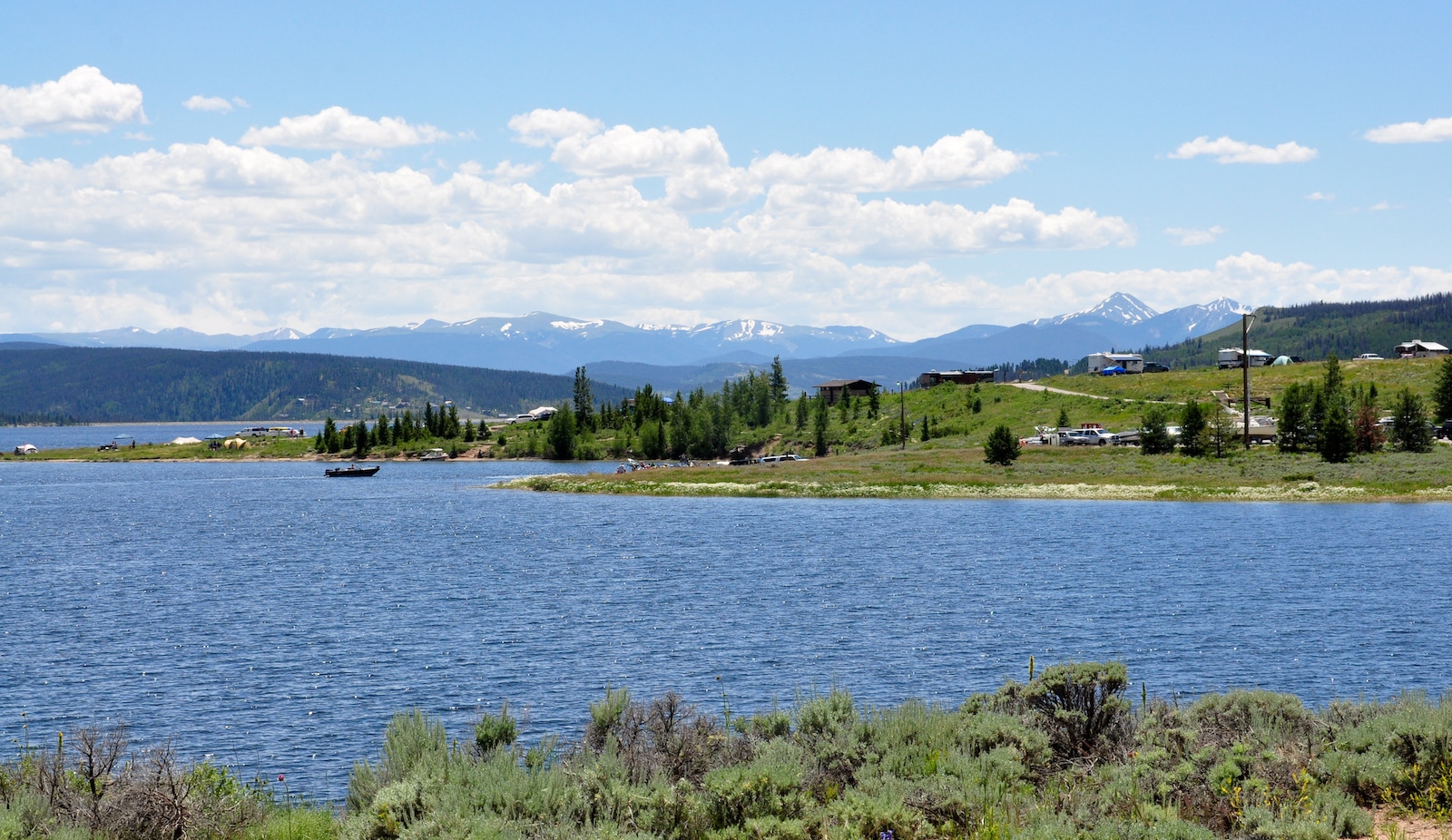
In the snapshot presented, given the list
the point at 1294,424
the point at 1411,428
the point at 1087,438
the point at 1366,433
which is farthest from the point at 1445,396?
the point at 1087,438

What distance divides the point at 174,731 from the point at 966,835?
22104 millimetres

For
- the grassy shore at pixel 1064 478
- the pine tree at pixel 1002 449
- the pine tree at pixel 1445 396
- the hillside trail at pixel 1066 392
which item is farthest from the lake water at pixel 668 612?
the hillside trail at pixel 1066 392

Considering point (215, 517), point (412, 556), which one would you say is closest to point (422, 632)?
point (412, 556)

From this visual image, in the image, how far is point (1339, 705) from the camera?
2120 cm

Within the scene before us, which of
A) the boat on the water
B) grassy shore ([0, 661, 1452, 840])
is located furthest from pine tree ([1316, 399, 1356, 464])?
the boat on the water

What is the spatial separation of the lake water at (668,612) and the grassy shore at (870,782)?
5.52 m

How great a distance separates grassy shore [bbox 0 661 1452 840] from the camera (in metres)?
15.6

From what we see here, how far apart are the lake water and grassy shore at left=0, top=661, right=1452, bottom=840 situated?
552 centimetres

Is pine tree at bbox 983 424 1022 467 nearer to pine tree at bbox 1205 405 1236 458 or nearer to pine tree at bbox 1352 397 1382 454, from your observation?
pine tree at bbox 1205 405 1236 458

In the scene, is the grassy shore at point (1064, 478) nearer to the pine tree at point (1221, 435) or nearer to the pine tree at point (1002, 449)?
the pine tree at point (1002, 449)

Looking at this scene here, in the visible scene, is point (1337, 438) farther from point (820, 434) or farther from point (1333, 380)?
point (820, 434)

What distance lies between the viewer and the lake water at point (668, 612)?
31.8 metres

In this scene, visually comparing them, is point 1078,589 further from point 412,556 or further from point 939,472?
point 939,472

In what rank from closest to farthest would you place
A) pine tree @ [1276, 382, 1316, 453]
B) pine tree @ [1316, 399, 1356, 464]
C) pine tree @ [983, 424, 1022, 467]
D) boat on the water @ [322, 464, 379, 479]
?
pine tree @ [1316, 399, 1356, 464], pine tree @ [1276, 382, 1316, 453], pine tree @ [983, 424, 1022, 467], boat on the water @ [322, 464, 379, 479]
